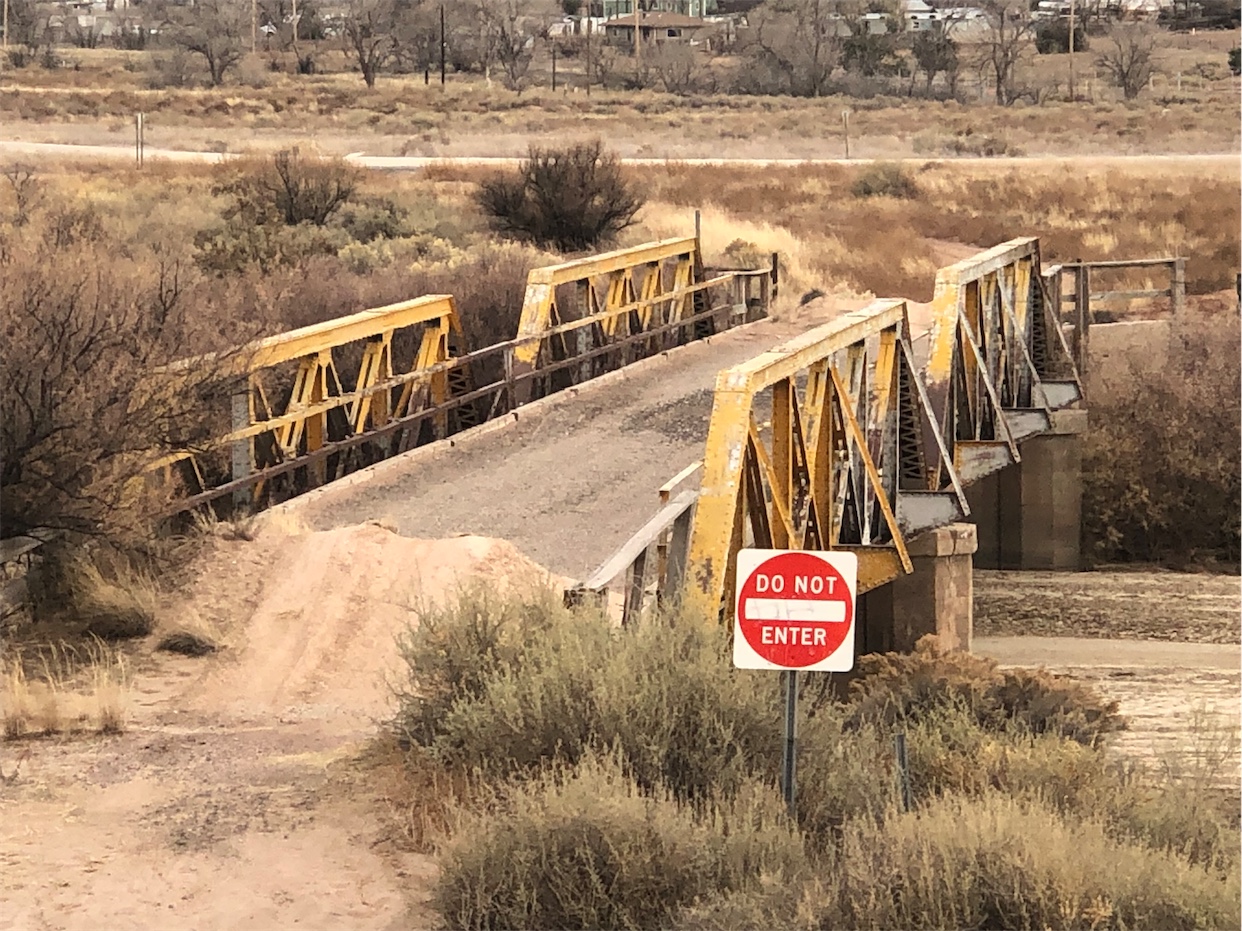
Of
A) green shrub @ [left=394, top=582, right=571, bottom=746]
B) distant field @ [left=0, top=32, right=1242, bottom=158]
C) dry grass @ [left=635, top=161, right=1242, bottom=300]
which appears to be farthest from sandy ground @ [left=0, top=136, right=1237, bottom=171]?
green shrub @ [left=394, top=582, right=571, bottom=746]

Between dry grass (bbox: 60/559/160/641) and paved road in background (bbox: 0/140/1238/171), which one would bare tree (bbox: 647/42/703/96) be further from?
dry grass (bbox: 60/559/160/641)

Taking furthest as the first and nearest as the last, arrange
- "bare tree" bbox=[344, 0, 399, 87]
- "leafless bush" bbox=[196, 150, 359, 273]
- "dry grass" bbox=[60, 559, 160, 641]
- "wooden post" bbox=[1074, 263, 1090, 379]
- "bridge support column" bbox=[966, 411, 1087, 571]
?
1. "bare tree" bbox=[344, 0, 399, 87]
2. "leafless bush" bbox=[196, 150, 359, 273]
3. "wooden post" bbox=[1074, 263, 1090, 379]
4. "bridge support column" bbox=[966, 411, 1087, 571]
5. "dry grass" bbox=[60, 559, 160, 641]

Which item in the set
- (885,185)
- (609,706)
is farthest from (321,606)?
(885,185)

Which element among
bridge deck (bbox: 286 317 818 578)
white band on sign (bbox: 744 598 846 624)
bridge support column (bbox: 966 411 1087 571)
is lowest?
bridge support column (bbox: 966 411 1087 571)

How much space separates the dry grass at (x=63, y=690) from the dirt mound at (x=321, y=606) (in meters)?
0.45

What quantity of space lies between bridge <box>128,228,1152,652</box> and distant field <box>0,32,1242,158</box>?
126 feet

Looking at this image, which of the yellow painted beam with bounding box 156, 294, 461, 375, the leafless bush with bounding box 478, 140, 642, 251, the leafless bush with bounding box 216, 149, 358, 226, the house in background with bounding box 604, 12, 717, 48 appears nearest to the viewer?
the yellow painted beam with bounding box 156, 294, 461, 375

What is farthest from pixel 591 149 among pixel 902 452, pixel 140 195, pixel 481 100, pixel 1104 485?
pixel 481 100

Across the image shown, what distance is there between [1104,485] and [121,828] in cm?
1506

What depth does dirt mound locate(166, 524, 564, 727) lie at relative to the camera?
31.3 feet

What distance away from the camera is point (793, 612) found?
6574mm

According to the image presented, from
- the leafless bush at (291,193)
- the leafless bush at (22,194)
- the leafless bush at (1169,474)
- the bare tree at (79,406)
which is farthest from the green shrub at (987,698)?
the leafless bush at (291,193)

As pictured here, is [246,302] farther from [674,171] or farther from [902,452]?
[674,171]

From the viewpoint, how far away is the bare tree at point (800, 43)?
284 feet
